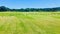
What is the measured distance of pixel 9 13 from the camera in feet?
94.1

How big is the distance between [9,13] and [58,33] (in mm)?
20677

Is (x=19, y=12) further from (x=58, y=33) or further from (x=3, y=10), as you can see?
(x=58, y=33)

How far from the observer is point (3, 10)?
2842 cm

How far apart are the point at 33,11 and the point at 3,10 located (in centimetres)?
590

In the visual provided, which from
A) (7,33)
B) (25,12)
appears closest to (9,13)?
(25,12)

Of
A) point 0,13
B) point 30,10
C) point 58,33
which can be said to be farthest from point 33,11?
point 58,33

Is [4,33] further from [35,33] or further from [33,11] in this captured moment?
[33,11]

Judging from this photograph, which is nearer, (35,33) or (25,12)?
(35,33)

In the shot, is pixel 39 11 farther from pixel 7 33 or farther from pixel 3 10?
pixel 7 33

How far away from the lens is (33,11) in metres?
29.2

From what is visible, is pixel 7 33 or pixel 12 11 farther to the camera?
pixel 12 11

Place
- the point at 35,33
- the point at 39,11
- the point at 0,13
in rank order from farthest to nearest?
the point at 39,11 < the point at 0,13 < the point at 35,33

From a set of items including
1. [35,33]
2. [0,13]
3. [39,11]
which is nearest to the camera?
[35,33]

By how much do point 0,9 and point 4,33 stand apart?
62.5 feet
